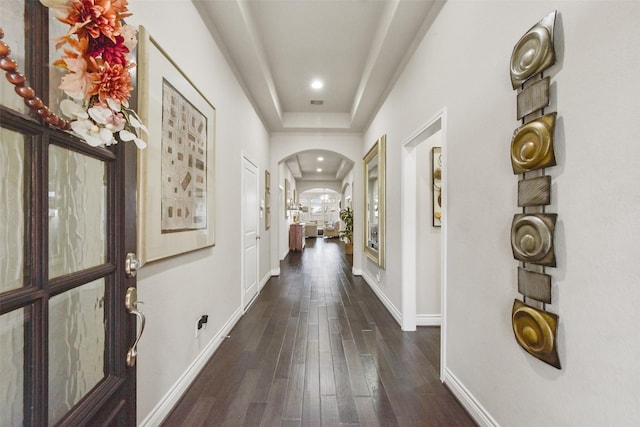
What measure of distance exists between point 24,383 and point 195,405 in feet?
4.86

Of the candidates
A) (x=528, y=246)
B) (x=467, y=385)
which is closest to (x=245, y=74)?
(x=528, y=246)

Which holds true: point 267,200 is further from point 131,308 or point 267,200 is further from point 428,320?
point 131,308

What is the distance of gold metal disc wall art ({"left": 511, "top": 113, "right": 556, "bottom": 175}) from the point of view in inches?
43.5

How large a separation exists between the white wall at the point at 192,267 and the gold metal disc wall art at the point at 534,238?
1.90m

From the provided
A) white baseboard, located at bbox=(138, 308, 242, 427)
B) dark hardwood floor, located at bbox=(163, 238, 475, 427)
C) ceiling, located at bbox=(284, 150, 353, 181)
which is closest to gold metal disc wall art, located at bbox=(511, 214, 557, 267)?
dark hardwood floor, located at bbox=(163, 238, 475, 427)

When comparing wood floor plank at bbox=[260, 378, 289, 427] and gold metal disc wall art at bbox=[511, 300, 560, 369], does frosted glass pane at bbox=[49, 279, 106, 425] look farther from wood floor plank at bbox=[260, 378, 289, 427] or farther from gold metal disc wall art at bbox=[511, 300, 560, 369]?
gold metal disc wall art at bbox=[511, 300, 560, 369]

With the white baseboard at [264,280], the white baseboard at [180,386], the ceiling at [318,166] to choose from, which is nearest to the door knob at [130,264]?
the white baseboard at [180,386]

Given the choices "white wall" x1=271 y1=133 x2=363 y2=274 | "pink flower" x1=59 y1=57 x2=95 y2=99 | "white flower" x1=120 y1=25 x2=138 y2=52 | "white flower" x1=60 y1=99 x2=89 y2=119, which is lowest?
"white flower" x1=60 y1=99 x2=89 y2=119

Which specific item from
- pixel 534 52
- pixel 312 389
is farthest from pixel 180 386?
pixel 534 52

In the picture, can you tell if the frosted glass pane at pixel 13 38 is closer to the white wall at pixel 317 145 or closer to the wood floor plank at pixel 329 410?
the wood floor plank at pixel 329 410

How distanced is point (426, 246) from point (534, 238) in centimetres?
189

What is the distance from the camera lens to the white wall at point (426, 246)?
2986 millimetres

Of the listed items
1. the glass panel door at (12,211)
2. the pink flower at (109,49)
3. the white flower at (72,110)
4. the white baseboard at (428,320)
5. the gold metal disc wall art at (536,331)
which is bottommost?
the white baseboard at (428,320)

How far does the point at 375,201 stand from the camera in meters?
4.32
